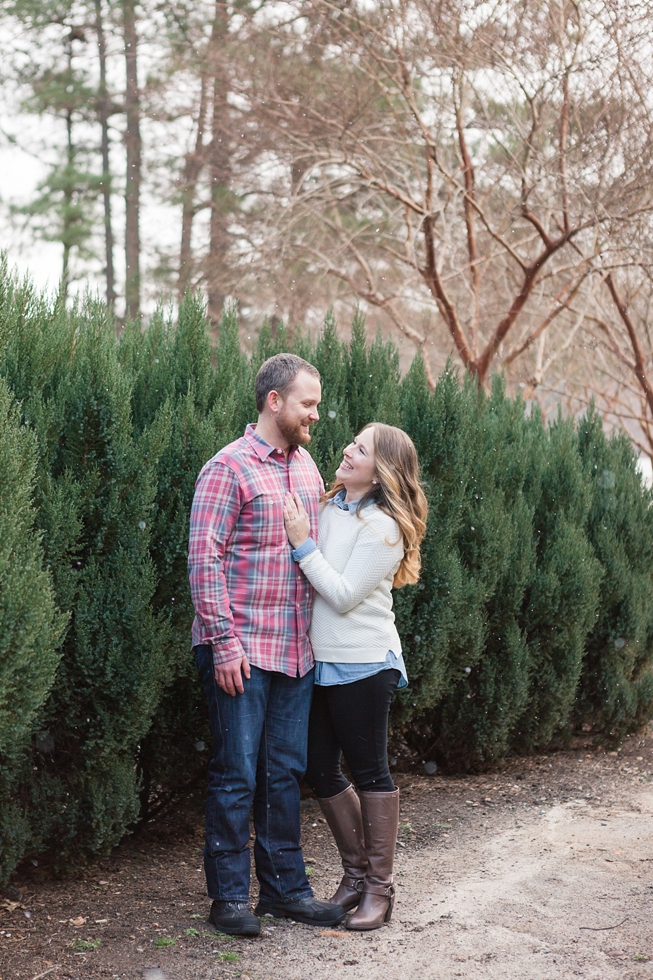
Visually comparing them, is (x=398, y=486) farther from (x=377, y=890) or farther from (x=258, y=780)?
(x=377, y=890)

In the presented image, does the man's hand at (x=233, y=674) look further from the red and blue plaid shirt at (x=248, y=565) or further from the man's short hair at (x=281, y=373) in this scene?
the man's short hair at (x=281, y=373)

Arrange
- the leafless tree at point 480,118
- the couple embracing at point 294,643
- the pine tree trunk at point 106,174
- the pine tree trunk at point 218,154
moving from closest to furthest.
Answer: the couple embracing at point 294,643
the leafless tree at point 480,118
the pine tree trunk at point 218,154
the pine tree trunk at point 106,174

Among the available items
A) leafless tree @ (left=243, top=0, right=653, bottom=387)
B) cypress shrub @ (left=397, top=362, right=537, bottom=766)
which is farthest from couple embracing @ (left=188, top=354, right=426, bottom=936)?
leafless tree @ (left=243, top=0, right=653, bottom=387)

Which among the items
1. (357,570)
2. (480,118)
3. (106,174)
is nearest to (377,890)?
(357,570)

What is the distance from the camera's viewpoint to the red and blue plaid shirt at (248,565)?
11.4ft

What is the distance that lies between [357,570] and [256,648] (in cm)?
49

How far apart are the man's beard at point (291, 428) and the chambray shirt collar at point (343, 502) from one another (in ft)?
1.05

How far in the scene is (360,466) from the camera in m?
3.78

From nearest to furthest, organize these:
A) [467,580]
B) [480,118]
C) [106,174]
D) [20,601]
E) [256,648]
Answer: [20,601] → [256,648] → [467,580] → [480,118] → [106,174]

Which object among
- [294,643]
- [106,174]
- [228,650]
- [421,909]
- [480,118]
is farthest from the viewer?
[106,174]

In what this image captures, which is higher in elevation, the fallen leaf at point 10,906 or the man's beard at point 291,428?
the man's beard at point 291,428

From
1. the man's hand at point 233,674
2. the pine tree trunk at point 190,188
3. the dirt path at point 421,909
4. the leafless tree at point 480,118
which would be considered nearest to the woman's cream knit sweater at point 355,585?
the man's hand at point 233,674

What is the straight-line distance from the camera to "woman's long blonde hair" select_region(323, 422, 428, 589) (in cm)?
373

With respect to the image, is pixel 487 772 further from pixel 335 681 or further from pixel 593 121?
pixel 593 121
